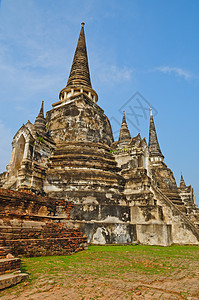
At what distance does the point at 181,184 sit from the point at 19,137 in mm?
22435

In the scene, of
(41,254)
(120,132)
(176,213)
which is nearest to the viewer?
(41,254)

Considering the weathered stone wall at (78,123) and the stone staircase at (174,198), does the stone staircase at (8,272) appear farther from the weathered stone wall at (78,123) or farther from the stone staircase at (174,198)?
the stone staircase at (174,198)

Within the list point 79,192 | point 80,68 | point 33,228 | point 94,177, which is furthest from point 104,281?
point 80,68

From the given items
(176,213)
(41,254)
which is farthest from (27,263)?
(176,213)

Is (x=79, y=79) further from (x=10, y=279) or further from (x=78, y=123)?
(x=10, y=279)

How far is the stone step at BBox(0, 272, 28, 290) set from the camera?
3.93m

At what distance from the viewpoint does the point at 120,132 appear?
19.5m

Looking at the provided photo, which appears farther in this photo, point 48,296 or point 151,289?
point 151,289

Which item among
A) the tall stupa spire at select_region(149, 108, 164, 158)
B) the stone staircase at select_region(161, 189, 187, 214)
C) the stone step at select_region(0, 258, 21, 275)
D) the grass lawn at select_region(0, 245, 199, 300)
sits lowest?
the grass lawn at select_region(0, 245, 199, 300)

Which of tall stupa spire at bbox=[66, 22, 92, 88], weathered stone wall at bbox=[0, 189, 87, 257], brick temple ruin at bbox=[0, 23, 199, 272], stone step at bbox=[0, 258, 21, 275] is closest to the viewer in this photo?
stone step at bbox=[0, 258, 21, 275]

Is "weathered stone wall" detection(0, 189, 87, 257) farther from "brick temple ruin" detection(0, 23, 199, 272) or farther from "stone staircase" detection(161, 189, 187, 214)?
"stone staircase" detection(161, 189, 187, 214)

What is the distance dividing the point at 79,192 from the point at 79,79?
1242 centimetres

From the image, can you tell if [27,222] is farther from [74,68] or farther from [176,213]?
[74,68]

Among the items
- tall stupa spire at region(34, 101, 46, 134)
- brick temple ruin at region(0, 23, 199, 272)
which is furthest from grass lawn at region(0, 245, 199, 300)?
tall stupa spire at region(34, 101, 46, 134)
